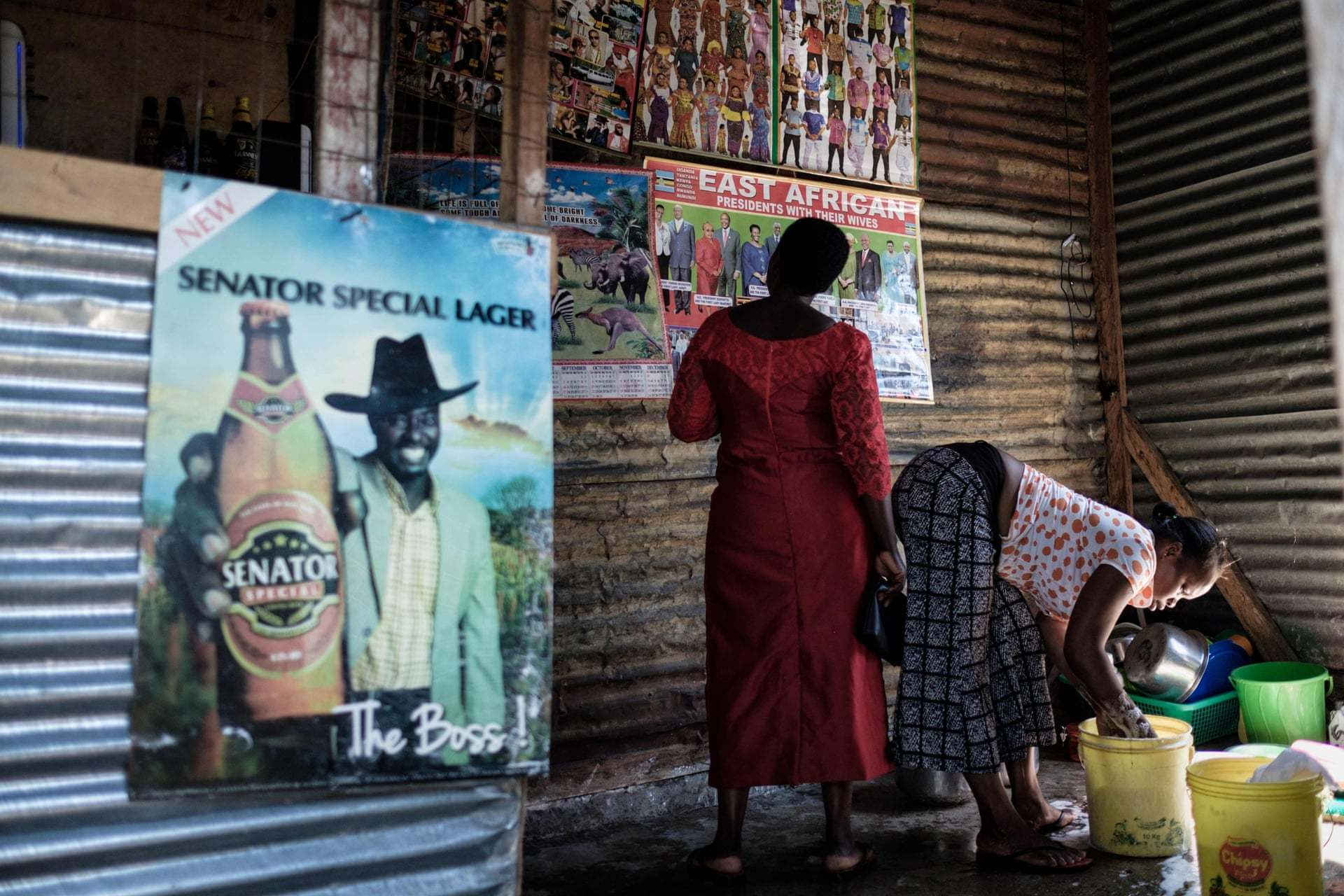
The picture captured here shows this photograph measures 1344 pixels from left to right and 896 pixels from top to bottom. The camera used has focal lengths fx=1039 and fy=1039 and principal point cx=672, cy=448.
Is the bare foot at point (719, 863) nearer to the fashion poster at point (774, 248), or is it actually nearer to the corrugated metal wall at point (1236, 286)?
the fashion poster at point (774, 248)

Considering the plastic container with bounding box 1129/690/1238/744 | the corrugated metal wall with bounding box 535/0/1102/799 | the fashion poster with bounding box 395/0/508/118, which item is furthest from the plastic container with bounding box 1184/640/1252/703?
the fashion poster with bounding box 395/0/508/118

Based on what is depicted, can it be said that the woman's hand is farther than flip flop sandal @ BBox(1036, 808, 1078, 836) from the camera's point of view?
No

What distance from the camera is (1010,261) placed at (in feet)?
18.6

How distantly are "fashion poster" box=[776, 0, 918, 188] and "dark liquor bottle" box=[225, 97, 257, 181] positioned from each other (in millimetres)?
2404

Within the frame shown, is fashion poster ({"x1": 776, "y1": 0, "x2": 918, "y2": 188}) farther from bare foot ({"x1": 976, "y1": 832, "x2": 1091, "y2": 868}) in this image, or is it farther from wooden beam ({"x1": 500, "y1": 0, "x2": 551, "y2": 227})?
bare foot ({"x1": 976, "y1": 832, "x2": 1091, "y2": 868})

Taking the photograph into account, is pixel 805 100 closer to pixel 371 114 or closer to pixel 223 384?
pixel 371 114

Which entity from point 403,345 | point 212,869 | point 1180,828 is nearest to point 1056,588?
point 1180,828

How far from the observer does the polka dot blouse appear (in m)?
3.20

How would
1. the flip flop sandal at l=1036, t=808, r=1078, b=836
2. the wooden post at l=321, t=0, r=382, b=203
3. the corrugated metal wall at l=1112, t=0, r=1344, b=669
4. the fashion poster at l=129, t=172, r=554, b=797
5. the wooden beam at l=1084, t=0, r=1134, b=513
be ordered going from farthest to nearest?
the wooden beam at l=1084, t=0, r=1134, b=513
the corrugated metal wall at l=1112, t=0, r=1344, b=669
the flip flop sandal at l=1036, t=808, r=1078, b=836
the wooden post at l=321, t=0, r=382, b=203
the fashion poster at l=129, t=172, r=554, b=797

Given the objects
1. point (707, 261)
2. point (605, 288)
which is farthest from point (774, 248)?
point (605, 288)

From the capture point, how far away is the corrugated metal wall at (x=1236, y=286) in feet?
16.9

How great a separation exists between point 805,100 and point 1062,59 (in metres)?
2.01

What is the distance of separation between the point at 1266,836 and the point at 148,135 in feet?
12.6

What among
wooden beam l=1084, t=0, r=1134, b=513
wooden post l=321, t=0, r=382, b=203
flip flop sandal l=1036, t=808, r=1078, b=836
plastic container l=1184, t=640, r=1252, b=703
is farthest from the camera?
wooden beam l=1084, t=0, r=1134, b=513
